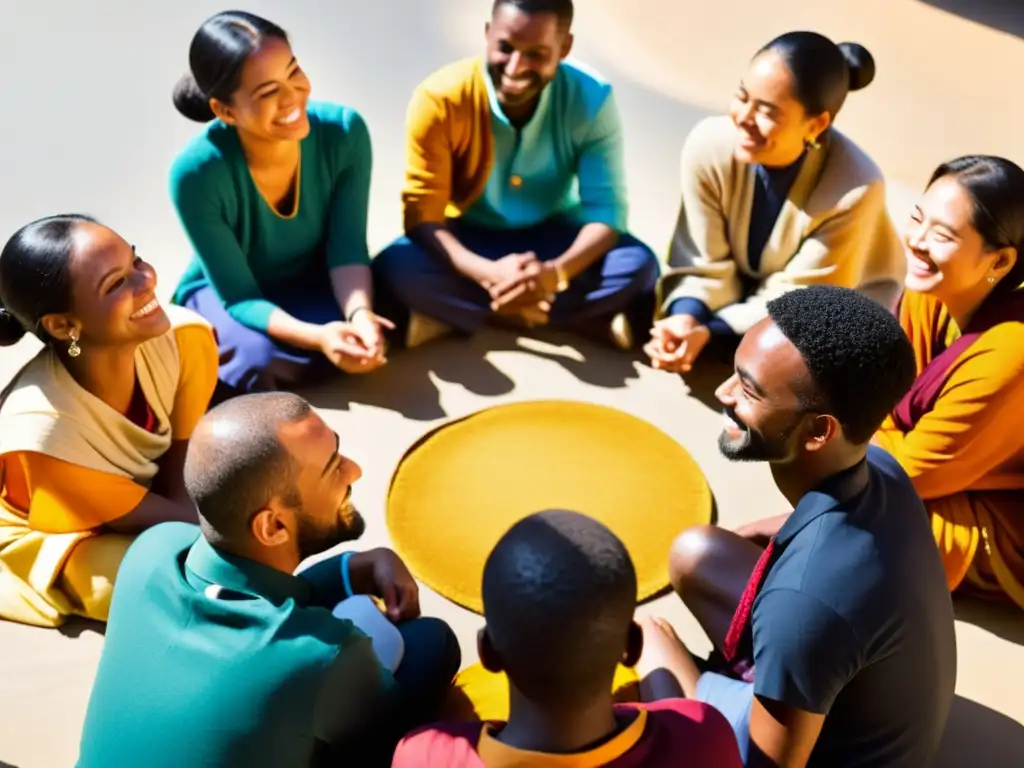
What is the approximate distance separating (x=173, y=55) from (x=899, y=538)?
4.15 metres

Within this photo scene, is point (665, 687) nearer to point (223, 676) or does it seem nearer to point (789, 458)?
point (789, 458)

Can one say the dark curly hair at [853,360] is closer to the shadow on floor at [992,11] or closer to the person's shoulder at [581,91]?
the person's shoulder at [581,91]

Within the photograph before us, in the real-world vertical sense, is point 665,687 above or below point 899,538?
below

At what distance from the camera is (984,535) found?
250 cm

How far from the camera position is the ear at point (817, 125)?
2.88 metres

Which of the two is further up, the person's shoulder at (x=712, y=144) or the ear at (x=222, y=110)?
the person's shoulder at (x=712, y=144)

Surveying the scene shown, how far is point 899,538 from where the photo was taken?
1.71m

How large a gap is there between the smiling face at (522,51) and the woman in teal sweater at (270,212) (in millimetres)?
449

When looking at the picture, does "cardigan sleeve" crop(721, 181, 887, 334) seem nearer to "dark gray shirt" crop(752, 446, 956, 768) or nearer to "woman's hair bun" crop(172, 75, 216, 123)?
"dark gray shirt" crop(752, 446, 956, 768)

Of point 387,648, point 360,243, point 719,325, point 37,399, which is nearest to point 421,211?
point 360,243

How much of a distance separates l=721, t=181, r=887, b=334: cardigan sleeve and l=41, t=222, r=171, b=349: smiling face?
167cm

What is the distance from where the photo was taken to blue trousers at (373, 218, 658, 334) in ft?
10.9

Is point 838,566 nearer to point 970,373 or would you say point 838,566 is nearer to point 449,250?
point 970,373

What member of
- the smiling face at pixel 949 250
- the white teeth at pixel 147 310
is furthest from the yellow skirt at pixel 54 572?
the smiling face at pixel 949 250
